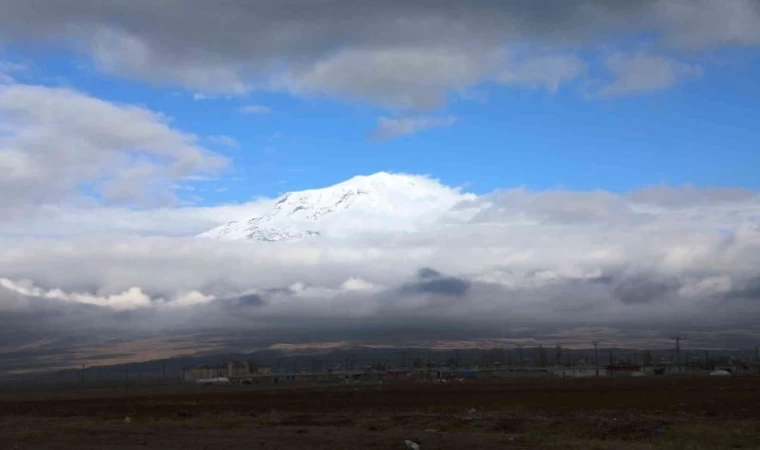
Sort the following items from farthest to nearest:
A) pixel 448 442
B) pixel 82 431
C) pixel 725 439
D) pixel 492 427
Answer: pixel 82 431 < pixel 492 427 < pixel 448 442 < pixel 725 439

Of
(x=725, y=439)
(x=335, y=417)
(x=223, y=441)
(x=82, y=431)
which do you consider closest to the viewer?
(x=725, y=439)

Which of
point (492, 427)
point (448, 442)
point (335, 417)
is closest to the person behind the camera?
point (448, 442)

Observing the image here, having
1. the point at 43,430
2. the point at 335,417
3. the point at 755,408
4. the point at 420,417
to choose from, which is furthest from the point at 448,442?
the point at 755,408

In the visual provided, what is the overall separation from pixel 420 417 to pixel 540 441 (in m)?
16.8

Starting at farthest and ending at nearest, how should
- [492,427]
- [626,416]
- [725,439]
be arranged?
1. [626,416]
2. [492,427]
3. [725,439]

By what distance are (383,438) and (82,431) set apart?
56.2 ft

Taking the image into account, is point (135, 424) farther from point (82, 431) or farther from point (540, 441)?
point (540, 441)

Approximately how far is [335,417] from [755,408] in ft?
87.3

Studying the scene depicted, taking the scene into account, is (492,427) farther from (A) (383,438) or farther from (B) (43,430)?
(B) (43,430)

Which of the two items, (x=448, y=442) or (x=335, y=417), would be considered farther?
(x=335, y=417)

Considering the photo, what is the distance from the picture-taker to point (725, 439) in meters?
34.8

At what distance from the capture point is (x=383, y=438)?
131ft

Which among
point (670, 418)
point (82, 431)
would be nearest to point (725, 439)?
point (670, 418)

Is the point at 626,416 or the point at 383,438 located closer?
the point at 383,438
